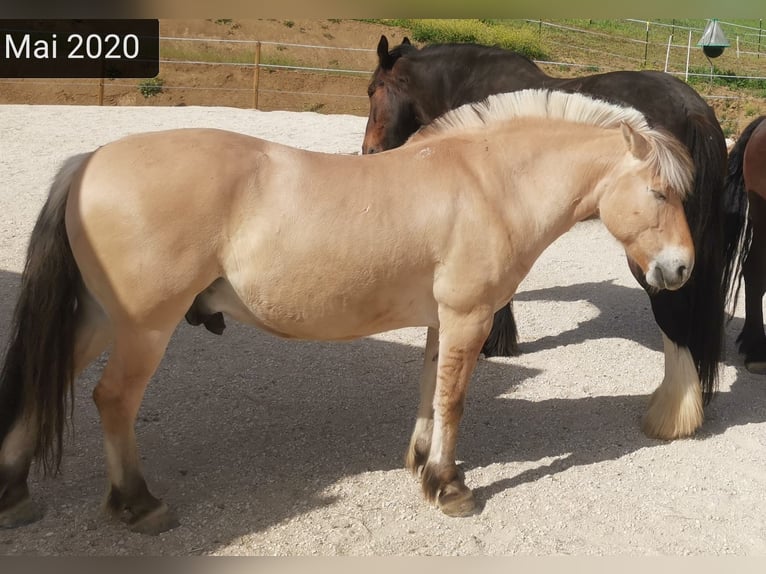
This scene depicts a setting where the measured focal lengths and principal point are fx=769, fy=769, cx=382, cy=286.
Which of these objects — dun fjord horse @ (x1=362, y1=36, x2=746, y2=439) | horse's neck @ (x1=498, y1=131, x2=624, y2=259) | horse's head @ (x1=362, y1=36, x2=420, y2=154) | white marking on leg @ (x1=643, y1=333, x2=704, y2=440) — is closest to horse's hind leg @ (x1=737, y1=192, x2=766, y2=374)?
dun fjord horse @ (x1=362, y1=36, x2=746, y2=439)

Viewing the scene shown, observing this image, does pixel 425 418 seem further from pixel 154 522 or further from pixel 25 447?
pixel 25 447

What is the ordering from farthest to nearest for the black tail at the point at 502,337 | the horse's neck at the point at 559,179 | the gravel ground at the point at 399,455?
1. the black tail at the point at 502,337
2. the horse's neck at the point at 559,179
3. the gravel ground at the point at 399,455

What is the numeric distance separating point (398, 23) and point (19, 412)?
90.3ft

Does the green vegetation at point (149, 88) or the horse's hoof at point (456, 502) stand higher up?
the green vegetation at point (149, 88)

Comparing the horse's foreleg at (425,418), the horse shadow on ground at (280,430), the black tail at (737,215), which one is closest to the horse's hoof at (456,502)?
the horse shadow on ground at (280,430)

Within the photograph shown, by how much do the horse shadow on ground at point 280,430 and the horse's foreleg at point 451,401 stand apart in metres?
0.21

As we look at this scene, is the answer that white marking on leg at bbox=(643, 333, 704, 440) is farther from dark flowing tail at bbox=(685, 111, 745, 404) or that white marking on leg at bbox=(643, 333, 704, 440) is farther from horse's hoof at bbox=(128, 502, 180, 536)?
horse's hoof at bbox=(128, 502, 180, 536)

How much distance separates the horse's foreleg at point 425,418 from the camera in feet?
13.5

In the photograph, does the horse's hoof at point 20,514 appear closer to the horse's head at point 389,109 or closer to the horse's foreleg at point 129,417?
the horse's foreleg at point 129,417

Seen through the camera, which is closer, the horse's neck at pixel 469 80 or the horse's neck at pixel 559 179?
the horse's neck at pixel 559 179

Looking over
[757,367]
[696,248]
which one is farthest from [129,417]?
[757,367]

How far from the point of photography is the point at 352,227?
3.51 metres

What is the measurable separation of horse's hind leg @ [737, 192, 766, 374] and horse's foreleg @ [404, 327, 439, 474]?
10.4ft

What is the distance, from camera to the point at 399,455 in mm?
4355
